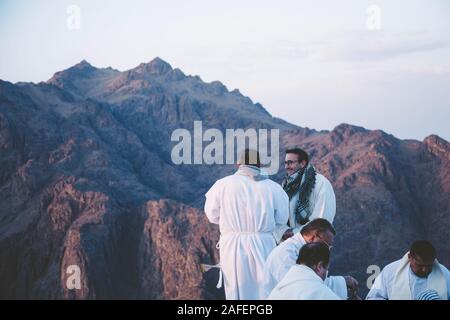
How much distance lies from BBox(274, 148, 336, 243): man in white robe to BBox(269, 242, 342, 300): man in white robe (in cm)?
180

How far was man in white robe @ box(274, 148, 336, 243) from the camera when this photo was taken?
6.20 metres

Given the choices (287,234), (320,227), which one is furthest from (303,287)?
(287,234)

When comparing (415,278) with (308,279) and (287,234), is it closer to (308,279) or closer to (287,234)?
(287,234)

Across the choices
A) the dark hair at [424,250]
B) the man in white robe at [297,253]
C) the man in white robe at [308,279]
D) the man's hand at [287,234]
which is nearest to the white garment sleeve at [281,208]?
the man's hand at [287,234]

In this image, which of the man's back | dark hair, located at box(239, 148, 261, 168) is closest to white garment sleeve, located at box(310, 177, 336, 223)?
dark hair, located at box(239, 148, 261, 168)

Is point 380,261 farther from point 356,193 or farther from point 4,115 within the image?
point 4,115

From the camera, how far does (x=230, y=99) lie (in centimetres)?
2933

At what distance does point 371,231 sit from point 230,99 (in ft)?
34.1

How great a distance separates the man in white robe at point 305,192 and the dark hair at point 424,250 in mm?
1138

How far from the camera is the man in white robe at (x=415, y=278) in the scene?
5.16 metres

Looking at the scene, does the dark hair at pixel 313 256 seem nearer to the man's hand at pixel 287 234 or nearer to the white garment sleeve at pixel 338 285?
the white garment sleeve at pixel 338 285

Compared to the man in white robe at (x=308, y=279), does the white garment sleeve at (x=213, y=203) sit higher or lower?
higher

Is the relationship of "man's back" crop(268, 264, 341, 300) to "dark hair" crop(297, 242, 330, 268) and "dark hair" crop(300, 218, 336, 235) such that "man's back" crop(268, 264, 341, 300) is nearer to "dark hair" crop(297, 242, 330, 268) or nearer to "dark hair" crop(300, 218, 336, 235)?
"dark hair" crop(297, 242, 330, 268)
